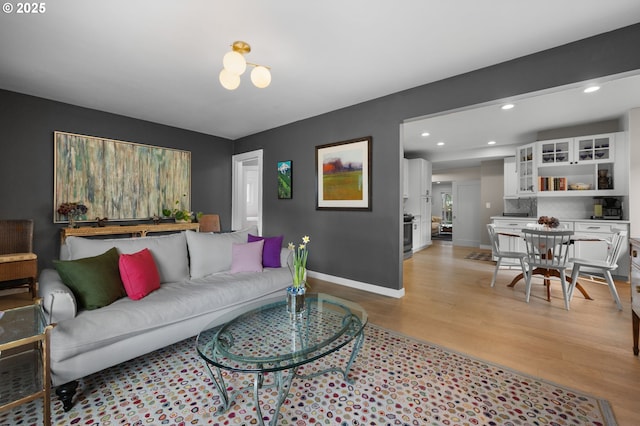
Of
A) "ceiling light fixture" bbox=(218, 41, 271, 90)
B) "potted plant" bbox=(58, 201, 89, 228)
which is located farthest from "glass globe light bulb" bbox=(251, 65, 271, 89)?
"potted plant" bbox=(58, 201, 89, 228)

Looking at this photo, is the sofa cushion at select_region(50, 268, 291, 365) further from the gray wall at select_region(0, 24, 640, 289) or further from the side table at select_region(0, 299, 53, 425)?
the gray wall at select_region(0, 24, 640, 289)

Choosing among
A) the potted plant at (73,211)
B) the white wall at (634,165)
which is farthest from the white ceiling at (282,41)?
the white wall at (634,165)

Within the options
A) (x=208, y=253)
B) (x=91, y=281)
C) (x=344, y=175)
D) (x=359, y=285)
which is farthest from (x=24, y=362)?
(x=344, y=175)

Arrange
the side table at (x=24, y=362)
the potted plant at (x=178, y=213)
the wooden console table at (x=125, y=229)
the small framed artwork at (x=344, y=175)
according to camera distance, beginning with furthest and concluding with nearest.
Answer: the potted plant at (x=178, y=213), the small framed artwork at (x=344, y=175), the wooden console table at (x=125, y=229), the side table at (x=24, y=362)

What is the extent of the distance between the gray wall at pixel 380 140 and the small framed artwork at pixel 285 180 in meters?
0.10

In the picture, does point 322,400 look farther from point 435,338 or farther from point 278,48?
point 278,48

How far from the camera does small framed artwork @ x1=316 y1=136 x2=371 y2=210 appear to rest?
383 centimetres

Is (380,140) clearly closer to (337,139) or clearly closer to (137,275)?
(337,139)

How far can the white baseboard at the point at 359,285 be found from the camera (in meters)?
3.55

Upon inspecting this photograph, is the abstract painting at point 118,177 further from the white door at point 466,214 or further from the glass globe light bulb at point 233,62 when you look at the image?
the white door at point 466,214

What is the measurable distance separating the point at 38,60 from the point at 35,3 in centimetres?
103

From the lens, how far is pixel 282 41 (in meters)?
2.37

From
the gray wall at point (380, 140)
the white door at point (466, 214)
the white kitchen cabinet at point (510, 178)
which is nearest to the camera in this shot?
the gray wall at point (380, 140)

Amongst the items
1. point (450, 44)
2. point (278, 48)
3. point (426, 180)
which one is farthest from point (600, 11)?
point (426, 180)
